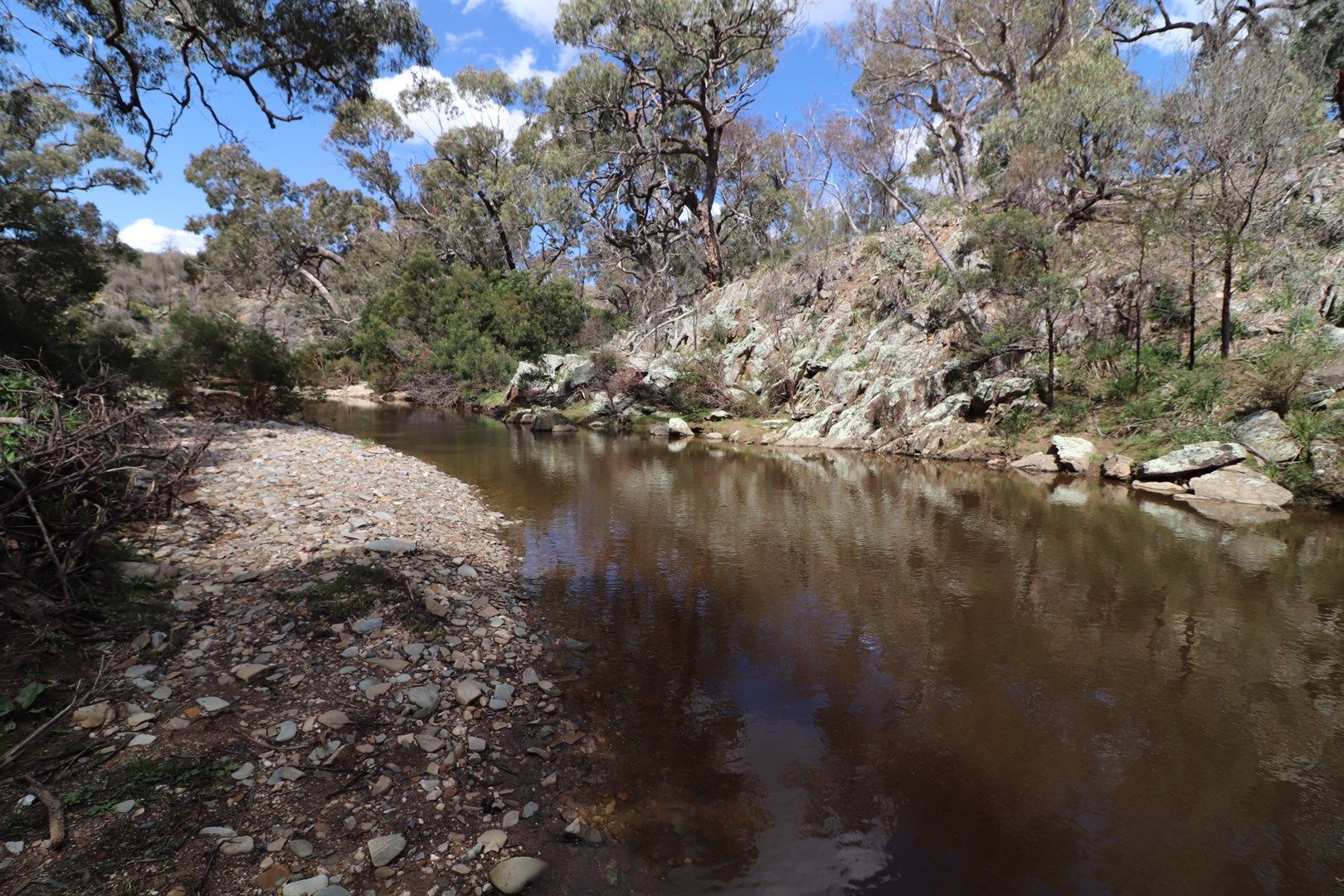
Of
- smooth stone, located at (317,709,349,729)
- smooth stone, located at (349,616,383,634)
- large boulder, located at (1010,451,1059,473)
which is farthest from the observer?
large boulder, located at (1010,451,1059,473)

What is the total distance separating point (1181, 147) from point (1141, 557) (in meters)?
16.5

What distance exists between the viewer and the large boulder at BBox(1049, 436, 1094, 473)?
18.4 meters

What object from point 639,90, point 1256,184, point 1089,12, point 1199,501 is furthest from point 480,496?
point 1089,12

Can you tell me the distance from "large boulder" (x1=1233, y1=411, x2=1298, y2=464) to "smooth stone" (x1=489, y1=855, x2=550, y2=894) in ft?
64.5

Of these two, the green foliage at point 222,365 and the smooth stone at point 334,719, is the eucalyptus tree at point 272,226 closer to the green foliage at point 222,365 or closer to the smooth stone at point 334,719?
the green foliage at point 222,365

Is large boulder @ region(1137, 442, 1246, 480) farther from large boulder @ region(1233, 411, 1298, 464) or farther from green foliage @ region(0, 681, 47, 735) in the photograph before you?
green foliage @ region(0, 681, 47, 735)

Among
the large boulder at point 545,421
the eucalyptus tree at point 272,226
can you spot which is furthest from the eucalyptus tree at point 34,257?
the eucalyptus tree at point 272,226

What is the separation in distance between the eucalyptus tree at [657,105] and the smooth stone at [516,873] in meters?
36.0

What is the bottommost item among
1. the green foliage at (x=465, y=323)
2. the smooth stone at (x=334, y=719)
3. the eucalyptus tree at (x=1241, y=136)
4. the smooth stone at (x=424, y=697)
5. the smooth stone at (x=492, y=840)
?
the smooth stone at (x=492, y=840)

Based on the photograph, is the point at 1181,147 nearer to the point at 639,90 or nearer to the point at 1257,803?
the point at 1257,803

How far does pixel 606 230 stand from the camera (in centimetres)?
4191

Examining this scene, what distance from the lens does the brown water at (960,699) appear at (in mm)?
4121

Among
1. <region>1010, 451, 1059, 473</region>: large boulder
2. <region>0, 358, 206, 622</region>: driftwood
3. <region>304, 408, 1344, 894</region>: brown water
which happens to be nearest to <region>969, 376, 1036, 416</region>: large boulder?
<region>1010, 451, 1059, 473</region>: large boulder

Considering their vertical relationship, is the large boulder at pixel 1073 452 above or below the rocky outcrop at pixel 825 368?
below
